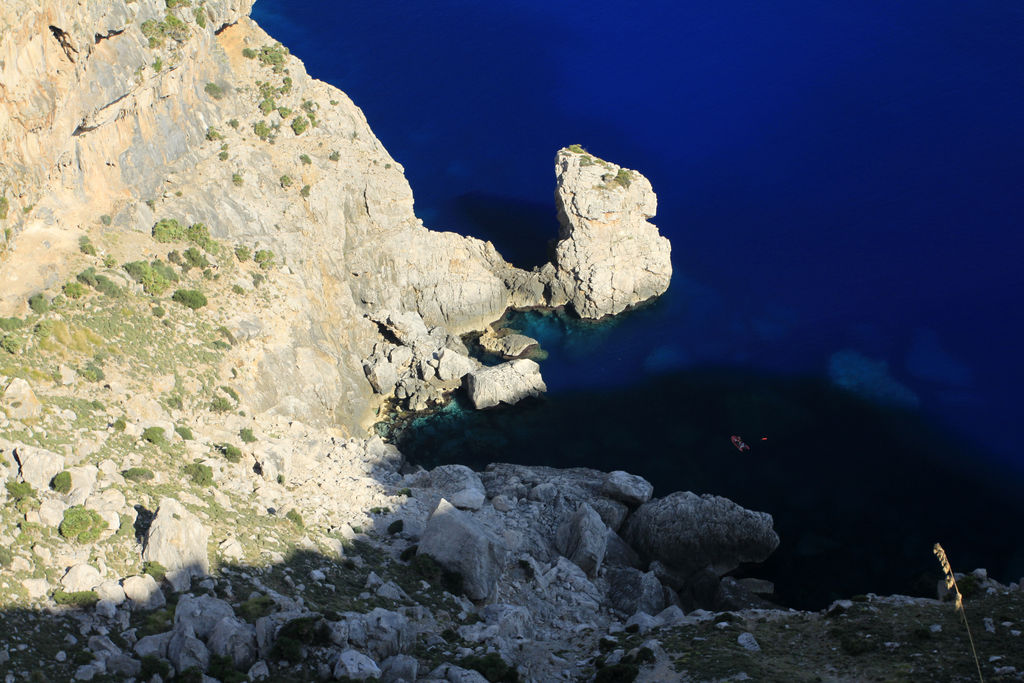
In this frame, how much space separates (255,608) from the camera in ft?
124

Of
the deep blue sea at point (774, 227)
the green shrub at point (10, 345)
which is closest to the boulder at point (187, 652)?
the green shrub at point (10, 345)

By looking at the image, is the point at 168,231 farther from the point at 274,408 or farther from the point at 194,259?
the point at 274,408

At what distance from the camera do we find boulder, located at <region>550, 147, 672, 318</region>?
85.5 metres

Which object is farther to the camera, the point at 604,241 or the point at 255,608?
the point at 604,241

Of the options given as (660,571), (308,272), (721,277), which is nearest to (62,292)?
(308,272)

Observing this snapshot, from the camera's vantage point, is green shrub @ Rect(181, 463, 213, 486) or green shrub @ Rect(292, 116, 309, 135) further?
green shrub @ Rect(292, 116, 309, 135)

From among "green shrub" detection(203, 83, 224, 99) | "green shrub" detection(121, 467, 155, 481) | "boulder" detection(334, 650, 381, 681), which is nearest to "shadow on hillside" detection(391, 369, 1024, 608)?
"green shrub" detection(121, 467, 155, 481)

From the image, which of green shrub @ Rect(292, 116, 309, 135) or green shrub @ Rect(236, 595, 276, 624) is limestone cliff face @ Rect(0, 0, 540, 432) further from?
green shrub @ Rect(236, 595, 276, 624)

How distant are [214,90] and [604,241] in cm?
3929

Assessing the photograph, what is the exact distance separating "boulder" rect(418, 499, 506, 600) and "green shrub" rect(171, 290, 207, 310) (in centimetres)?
2525

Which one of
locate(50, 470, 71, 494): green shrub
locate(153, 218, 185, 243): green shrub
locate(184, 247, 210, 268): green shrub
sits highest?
locate(153, 218, 185, 243): green shrub

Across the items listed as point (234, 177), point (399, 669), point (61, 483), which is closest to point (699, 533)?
point (399, 669)

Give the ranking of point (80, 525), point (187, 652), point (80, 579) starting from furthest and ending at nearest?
point (80, 525) → point (80, 579) → point (187, 652)

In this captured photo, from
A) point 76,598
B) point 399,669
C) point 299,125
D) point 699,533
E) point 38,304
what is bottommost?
point 399,669
